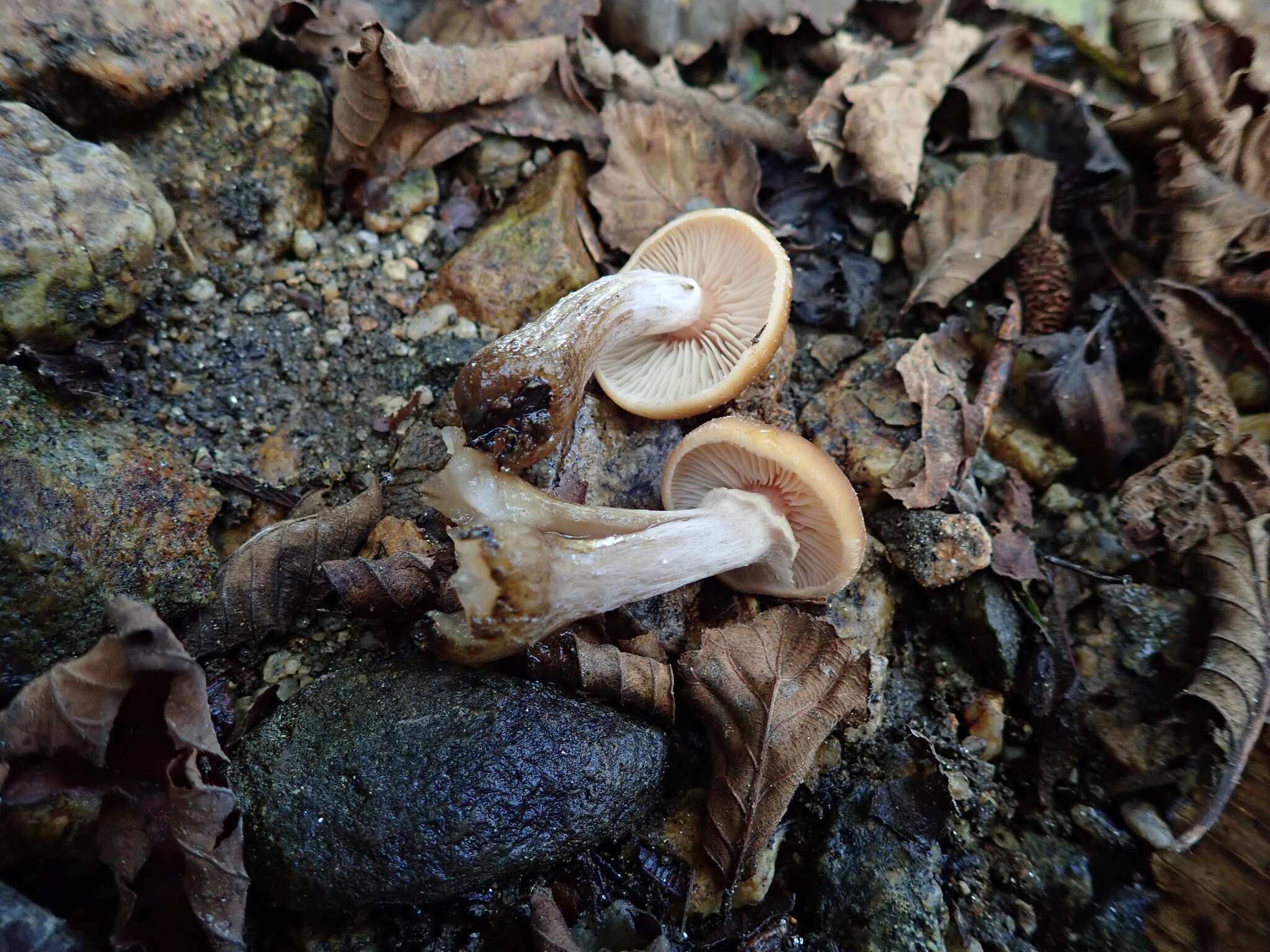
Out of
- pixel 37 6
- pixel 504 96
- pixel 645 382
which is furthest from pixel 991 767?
pixel 37 6

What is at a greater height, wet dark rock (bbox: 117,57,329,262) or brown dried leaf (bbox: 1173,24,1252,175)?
brown dried leaf (bbox: 1173,24,1252,175)

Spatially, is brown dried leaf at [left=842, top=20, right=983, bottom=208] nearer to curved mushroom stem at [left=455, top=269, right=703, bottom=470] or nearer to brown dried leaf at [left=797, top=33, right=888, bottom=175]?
brown dried leaf at [left=797, top=33, right=888, bottom=175]

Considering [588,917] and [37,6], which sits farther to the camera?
[37,6]

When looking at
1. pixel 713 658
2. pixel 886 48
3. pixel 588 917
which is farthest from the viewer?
pixel 886 48

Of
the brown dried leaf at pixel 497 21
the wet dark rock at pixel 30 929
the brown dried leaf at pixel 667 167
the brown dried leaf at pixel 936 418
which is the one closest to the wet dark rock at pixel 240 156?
the brown dried leaf at pixel 497 21

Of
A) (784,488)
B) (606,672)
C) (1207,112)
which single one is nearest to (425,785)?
(606,672)

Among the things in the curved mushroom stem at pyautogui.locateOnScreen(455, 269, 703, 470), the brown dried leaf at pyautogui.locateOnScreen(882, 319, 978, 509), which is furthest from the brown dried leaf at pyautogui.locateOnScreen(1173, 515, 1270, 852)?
the curved mushroom stem at pyautogui.locateOnScreen(455, 269, 703, 470)

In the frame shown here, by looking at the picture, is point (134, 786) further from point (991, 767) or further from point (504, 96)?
point (504, 96)
